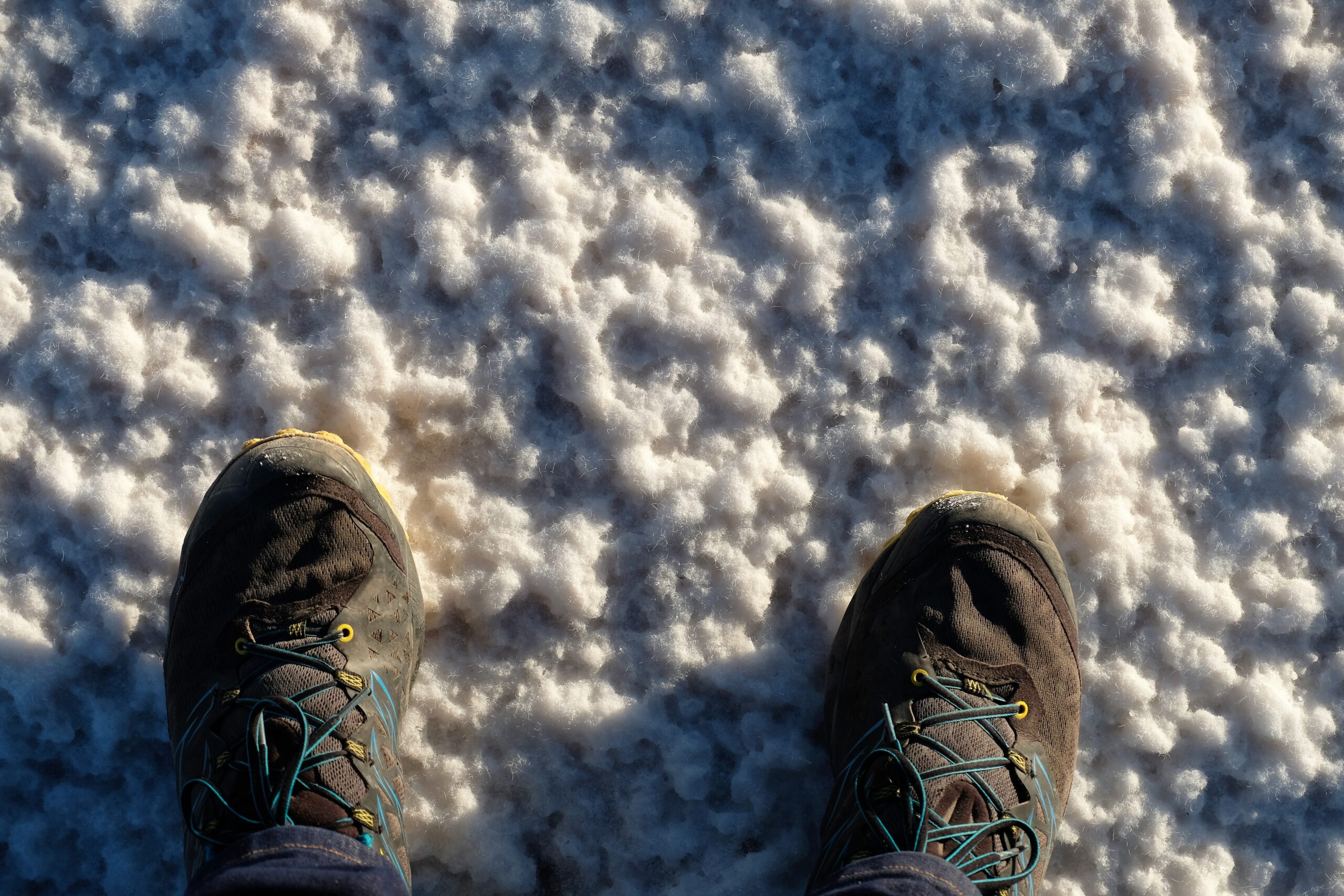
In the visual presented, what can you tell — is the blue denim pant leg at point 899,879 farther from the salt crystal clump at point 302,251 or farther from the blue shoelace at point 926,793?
the salt crystal clump at point 302,251

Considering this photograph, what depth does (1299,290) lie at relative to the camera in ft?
5.49

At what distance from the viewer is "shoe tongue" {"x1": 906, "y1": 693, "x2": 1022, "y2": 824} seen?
4.68 ft

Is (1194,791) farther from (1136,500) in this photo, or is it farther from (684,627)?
(684,627)

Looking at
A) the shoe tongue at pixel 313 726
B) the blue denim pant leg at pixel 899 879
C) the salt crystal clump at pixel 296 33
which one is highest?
the salt crystal clump at pixel 296 33

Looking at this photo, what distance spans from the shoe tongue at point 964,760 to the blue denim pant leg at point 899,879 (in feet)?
0.51

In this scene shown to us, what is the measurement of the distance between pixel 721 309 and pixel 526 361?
1.21 ft

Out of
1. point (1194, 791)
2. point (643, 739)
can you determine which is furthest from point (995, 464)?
point (643, 739)

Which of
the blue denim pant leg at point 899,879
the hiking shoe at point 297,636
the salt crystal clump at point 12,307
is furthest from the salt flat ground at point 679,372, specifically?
the blue denim pant leg at point 899,879

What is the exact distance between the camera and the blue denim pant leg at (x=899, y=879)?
1217 mm

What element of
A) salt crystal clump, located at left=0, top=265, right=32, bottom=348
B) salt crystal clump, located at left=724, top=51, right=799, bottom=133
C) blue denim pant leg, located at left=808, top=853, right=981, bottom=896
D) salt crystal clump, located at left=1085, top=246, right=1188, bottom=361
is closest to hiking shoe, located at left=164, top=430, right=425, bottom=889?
salt crystal clump, located at left=0, top=265, right=32, bottom=348

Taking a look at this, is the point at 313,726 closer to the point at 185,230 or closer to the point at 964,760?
the point at 185,230

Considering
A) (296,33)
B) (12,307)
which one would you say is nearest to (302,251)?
(296,33)

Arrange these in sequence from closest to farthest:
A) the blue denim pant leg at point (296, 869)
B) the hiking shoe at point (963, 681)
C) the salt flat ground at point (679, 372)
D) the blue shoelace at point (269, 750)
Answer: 1. the blue denim pant leg at point (296, 869)
2. the blue shoelace at point (269, 750)
3. the hiking shoe at point (963, 681)
4. the salt flat ground at point (679, 372)

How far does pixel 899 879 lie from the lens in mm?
1227
